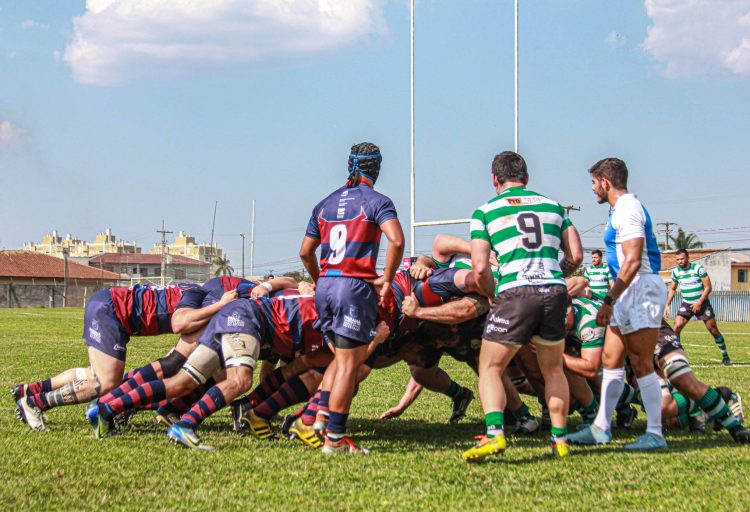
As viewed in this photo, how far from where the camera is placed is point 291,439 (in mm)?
6668

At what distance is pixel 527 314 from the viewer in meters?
5.68

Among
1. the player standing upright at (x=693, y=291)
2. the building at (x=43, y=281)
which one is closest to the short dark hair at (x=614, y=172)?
the player standing upright at (x=693, y=291)

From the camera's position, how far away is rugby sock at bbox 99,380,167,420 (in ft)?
20.7

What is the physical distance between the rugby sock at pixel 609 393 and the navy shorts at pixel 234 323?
263 cm

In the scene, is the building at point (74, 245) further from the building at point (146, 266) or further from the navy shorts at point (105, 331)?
the navy shorts at point (105, 331)

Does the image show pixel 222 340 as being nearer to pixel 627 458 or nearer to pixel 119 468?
pixel 119 468

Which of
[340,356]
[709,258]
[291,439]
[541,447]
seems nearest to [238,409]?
[291,439]

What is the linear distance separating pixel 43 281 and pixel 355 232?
8464 cm

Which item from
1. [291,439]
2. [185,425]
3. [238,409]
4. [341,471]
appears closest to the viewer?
[341,471]

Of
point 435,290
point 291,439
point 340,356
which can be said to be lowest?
point 291,439

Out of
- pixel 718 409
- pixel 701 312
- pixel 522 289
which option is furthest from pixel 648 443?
pixel 701 312

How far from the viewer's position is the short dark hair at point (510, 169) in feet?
19.7

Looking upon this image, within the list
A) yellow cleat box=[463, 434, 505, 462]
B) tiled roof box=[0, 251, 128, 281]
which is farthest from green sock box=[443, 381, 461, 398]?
tiled roof box=[0, 251, 128, 281]

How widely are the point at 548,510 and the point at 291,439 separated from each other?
9.44 feet
